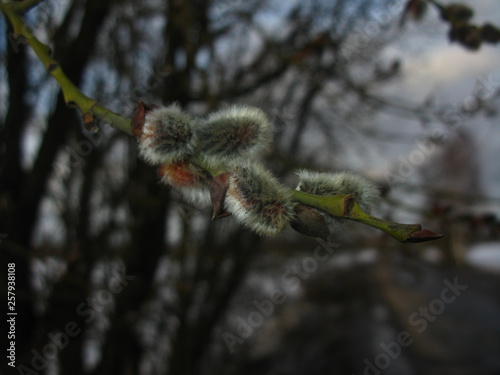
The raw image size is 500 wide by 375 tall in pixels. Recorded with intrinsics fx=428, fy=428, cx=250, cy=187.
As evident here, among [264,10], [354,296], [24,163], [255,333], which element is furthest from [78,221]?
[354,296]

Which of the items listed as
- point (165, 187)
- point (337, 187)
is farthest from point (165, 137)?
point (165, 187)

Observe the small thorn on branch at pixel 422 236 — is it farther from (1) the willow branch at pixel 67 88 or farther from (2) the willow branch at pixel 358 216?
(1) the willow branch at pixel 67 88

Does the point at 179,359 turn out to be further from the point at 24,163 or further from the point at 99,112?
the point at 99,112

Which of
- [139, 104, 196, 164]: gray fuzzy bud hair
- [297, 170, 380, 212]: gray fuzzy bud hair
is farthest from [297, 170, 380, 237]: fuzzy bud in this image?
[139, 104, 196, 164]: gray fuzzy bud hair

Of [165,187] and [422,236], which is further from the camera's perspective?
[165,187]

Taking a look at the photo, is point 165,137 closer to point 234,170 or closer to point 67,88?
point 234,170

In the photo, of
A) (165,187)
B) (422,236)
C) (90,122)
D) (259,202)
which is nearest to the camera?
(422,236)

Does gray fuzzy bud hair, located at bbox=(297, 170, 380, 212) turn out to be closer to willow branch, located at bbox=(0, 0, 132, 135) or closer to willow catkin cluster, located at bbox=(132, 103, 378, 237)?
willow catkin cluster, located at bbox=(132, 103, 378, 237)
